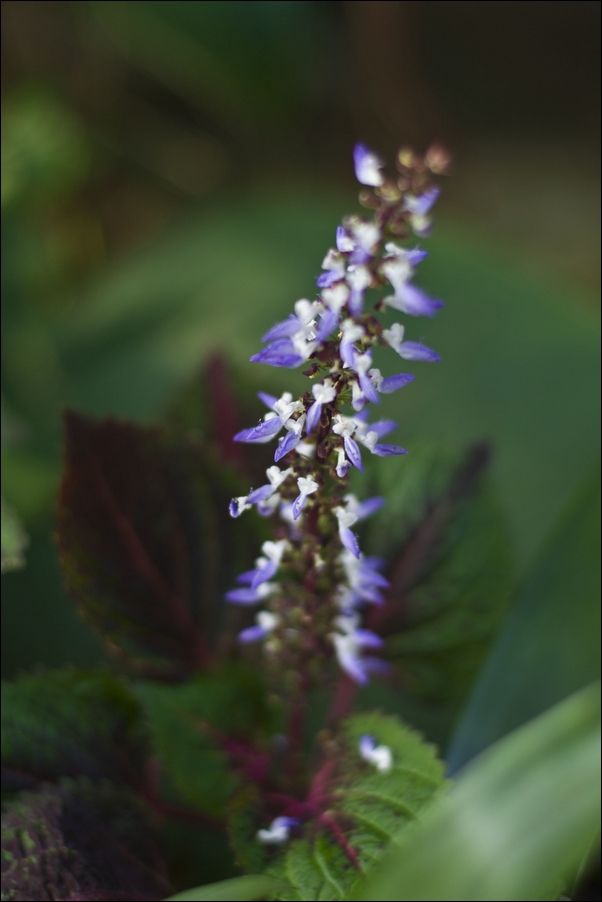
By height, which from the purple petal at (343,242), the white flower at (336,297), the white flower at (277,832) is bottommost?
the white flower at (277,832)

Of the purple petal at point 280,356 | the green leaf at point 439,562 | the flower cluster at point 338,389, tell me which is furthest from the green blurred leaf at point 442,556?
the purple petal at point 280,356

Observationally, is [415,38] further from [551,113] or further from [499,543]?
[499,543]

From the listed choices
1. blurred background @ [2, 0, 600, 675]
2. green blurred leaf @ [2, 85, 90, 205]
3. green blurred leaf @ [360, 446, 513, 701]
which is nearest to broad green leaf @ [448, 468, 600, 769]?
green blurred leaf @ [360, 446, 513, 701]

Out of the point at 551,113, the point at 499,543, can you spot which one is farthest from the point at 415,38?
the point at 499,543

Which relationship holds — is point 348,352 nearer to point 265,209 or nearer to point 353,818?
point 353,818

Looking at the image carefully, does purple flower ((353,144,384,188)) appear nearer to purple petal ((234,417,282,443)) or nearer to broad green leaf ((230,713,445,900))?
purple petal ((234,417,282,443))

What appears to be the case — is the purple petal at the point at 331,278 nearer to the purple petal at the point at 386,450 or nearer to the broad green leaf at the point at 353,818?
the purple petal at the point at 386,450
